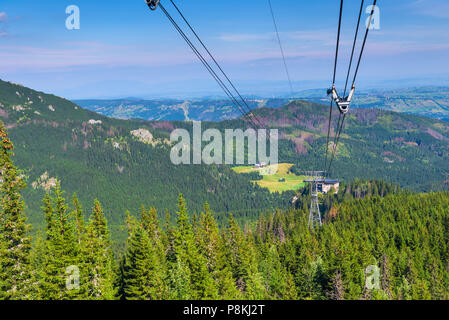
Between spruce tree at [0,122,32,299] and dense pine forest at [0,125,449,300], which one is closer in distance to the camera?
spruce tree at [0,122,32,299]

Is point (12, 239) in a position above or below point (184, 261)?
above

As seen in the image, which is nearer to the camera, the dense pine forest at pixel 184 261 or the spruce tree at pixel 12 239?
the spruce tree at pixel 12 239

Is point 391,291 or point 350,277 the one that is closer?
point 350,277

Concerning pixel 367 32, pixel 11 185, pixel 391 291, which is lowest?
pixel 391 291

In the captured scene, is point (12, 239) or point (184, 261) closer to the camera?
point (12, 239)
